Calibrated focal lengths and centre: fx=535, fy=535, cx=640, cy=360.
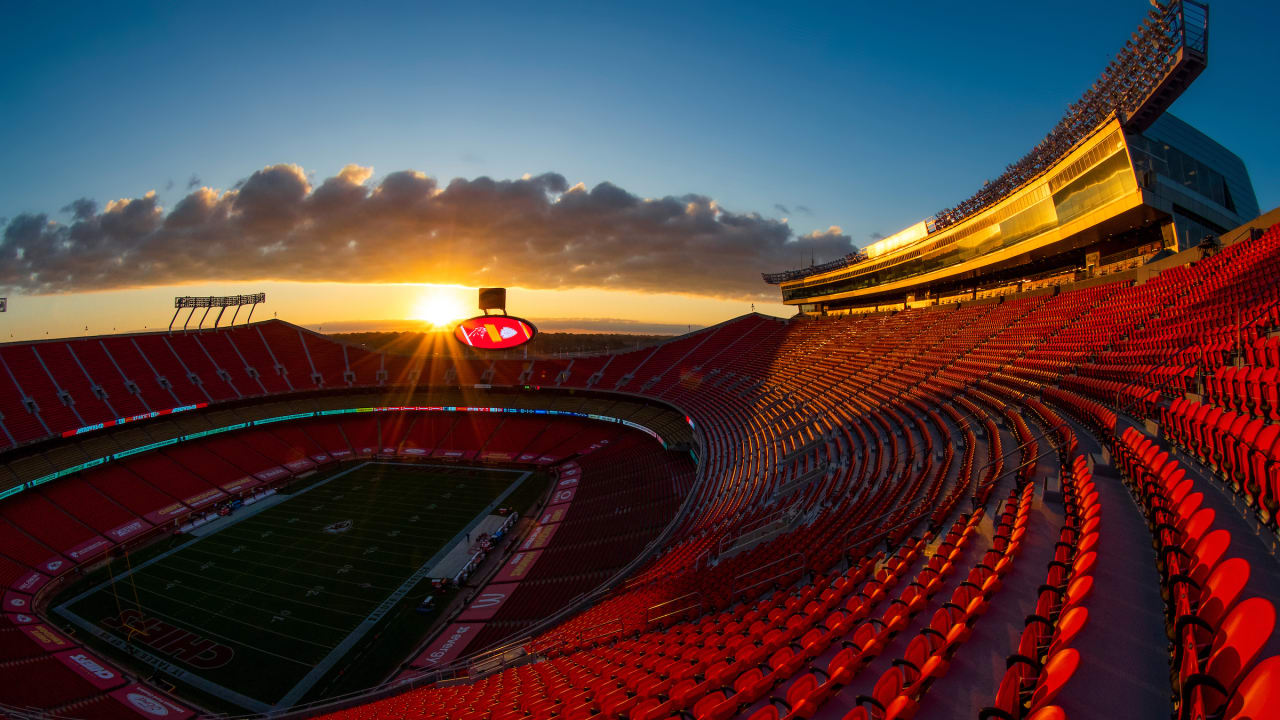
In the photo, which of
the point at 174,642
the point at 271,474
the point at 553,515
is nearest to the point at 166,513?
the point at 271,474

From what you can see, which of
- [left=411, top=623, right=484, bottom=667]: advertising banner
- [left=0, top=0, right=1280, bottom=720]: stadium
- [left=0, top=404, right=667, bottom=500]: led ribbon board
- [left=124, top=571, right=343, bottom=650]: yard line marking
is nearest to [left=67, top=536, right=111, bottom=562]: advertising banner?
[left=0, top=0, right=1280, bottom=720]: stadium

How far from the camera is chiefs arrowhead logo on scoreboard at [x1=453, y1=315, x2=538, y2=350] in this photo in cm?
3048

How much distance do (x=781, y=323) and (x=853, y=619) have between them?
5142 centimetres

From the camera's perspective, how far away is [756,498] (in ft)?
63.1

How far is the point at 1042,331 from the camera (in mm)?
23469

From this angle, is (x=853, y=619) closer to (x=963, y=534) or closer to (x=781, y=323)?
(x=963, y=534)

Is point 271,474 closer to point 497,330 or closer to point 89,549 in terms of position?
point 89,549

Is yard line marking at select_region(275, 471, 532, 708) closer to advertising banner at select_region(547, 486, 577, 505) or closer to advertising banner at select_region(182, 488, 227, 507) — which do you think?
advertising banner at select_region(547, 486, 577, 505)

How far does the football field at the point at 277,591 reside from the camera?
723 inches

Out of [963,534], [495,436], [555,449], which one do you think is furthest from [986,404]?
[495,436]

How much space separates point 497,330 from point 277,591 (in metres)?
15.8

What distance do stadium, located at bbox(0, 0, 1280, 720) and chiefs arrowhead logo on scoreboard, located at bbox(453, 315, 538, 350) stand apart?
10101 mm

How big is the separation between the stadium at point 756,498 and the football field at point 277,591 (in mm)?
175

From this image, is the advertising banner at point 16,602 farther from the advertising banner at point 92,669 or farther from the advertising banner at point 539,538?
the advertising banner at point 539,538
